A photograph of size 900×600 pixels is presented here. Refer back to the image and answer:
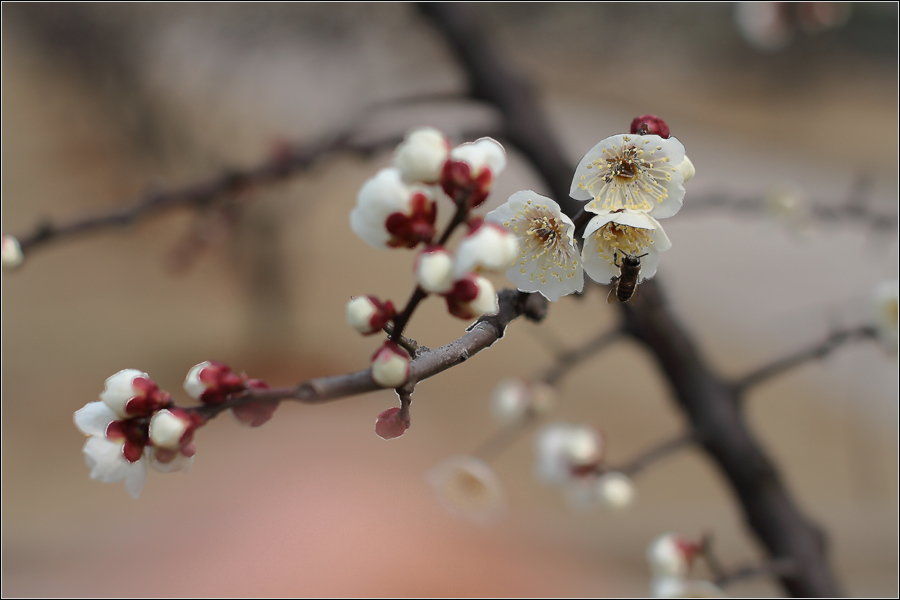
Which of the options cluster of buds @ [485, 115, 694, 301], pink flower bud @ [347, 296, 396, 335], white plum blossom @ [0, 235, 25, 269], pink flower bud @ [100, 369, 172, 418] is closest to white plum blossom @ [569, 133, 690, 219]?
cluster of buds @ [485, 115, 694, 301]

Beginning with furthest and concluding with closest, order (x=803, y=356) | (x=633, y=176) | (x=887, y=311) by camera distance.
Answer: (x=887, y=311) < (x=803, y=356) < (x=633, y=176)

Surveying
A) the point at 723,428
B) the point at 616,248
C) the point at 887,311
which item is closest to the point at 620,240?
the point at 616,248

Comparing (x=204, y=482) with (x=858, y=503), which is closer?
(x=204, y=482)

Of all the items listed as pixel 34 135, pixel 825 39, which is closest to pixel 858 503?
pixel 34 135

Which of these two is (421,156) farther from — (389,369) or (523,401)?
(523,401)

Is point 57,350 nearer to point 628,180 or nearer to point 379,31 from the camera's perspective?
point 379,31

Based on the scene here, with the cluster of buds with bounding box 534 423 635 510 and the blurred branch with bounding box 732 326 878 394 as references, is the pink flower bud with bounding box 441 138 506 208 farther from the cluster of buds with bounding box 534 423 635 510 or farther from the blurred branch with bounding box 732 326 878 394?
the cluster of buds with bounding box 534 423 635 510
